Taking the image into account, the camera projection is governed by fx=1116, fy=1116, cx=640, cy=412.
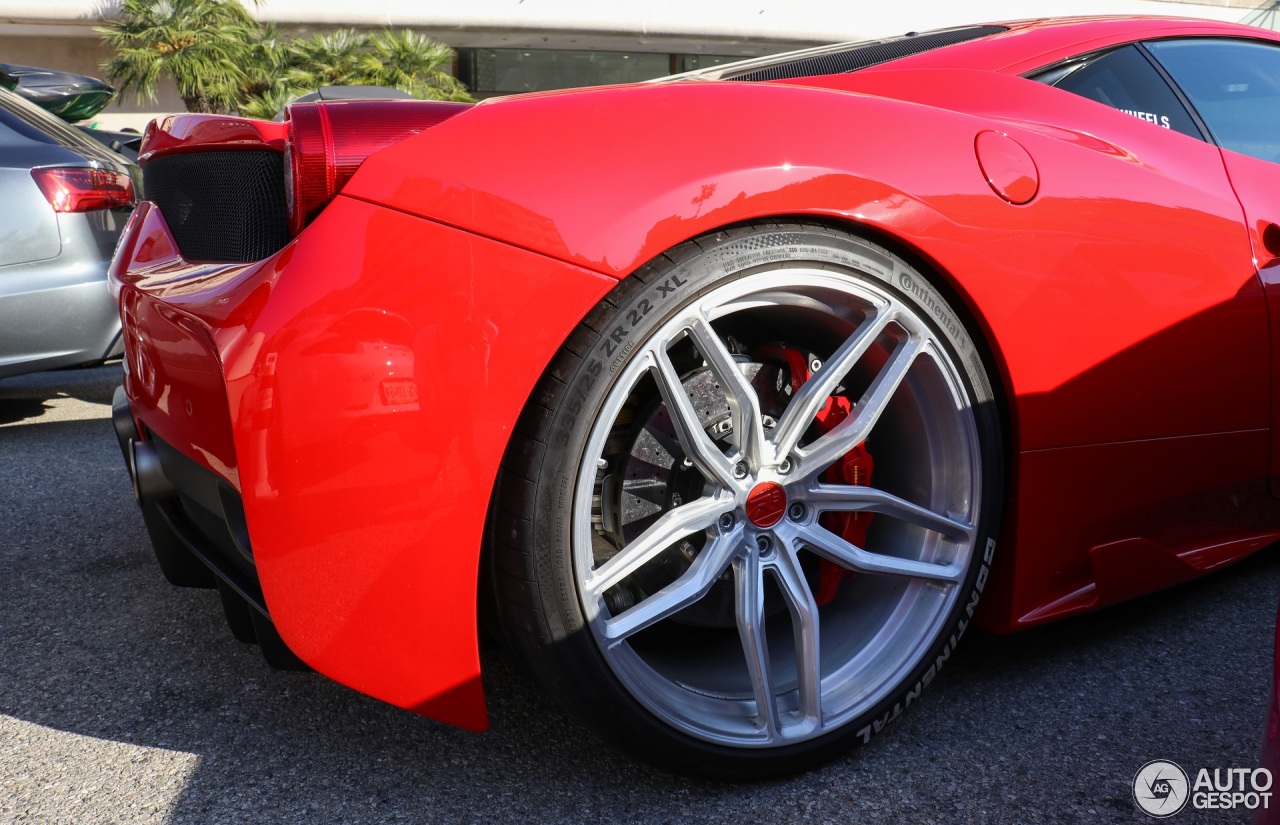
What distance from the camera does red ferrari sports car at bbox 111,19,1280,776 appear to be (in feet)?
5.05

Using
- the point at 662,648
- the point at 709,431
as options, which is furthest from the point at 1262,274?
the point at 662,648

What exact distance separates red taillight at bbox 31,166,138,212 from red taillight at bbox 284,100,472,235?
2.79 meters

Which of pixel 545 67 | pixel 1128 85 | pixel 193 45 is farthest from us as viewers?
pixel 545 67

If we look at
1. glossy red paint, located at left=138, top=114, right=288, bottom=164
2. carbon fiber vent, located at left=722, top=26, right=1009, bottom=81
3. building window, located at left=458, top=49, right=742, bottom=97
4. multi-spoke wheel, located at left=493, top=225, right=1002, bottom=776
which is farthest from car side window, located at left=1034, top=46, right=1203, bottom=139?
building window, located at left=458, top=49, right=742, bottom=97

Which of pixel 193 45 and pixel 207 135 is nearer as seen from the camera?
pixel 207 135

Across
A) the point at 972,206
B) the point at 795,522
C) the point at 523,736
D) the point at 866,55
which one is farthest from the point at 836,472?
the point at 866,55

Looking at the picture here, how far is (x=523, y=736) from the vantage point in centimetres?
198

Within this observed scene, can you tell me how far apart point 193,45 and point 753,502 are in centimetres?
2567

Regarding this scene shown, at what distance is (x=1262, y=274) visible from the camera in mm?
2176

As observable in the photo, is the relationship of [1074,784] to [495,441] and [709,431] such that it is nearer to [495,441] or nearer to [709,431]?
[709,431]

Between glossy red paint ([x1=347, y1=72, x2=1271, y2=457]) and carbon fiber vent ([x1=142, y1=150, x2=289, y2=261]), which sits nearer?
A: glossy red paint ([x1=347, y1=72, x2=1271, y2=457])

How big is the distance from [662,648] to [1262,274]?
1.37 metres

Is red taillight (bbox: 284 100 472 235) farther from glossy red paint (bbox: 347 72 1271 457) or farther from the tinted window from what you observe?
the tinted window

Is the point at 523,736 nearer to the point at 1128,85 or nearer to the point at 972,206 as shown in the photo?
the point at 972,206
